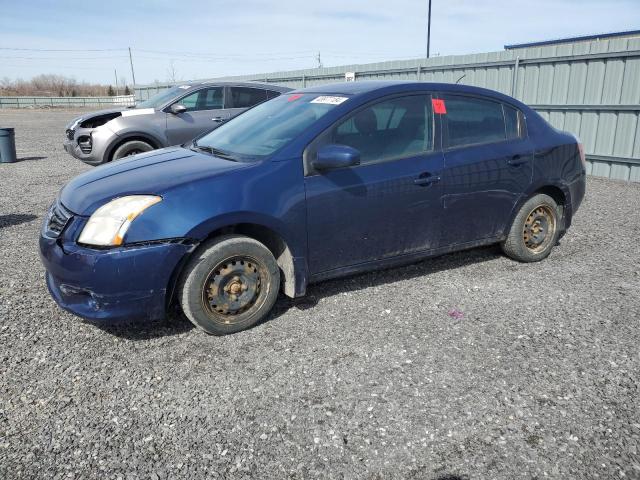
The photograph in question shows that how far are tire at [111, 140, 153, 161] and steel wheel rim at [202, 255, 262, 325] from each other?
6254mm

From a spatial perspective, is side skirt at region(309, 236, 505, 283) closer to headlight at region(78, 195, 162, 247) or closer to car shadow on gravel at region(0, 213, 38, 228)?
headlight at region(78, 195, 162, 247)

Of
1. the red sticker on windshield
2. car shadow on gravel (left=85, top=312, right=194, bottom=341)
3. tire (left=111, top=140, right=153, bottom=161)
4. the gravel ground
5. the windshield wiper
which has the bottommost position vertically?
the gravel ground

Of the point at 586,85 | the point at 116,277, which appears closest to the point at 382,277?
the point at 116,277

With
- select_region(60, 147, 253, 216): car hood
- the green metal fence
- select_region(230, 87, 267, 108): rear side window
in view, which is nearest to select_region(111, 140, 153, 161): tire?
select_region(230, 87, 267, 108): rear side window

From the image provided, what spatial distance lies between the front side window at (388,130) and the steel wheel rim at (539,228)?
56.5 inches

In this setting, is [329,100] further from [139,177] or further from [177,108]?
[177,108]

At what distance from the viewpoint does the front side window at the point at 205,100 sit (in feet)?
30.9

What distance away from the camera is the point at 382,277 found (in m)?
4.68

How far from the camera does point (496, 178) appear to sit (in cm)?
455

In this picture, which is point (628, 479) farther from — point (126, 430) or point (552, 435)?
point (126, 430)

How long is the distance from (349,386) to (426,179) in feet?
6.05

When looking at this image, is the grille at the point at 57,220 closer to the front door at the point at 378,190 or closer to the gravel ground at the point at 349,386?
the gravel ground at the point at 349,386

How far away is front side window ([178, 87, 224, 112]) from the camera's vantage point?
371 inches

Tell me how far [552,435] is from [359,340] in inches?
52.2
